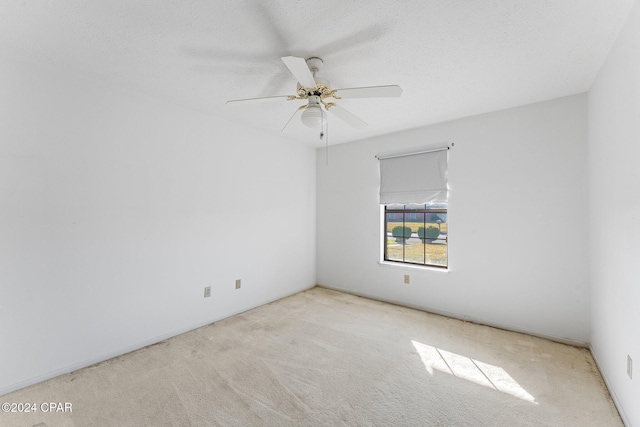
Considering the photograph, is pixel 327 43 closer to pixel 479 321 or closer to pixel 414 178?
pixel 414 178

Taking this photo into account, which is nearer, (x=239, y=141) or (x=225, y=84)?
(x=225, y=84)

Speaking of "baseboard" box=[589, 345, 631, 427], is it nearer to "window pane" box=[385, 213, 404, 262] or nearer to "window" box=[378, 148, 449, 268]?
"window" box=[378, 148, 449, 268]

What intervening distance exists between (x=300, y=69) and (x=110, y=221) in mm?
2203

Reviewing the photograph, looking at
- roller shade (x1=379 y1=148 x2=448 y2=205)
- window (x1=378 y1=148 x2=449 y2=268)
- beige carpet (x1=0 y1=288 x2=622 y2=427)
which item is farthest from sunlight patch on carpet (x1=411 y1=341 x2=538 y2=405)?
roller shade (x1=379 y1=148 x2=448 y2=205)

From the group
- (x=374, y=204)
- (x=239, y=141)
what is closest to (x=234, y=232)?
(x=239, y=141)

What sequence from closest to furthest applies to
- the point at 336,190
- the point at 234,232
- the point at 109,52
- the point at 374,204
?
the point at 109,52 → the point at 234,232 → the point at 374,204 → the point at 336,190

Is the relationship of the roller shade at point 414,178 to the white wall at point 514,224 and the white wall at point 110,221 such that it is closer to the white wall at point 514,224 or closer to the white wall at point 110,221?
the white wall at point 514,224

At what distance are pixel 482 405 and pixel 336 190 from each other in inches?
131

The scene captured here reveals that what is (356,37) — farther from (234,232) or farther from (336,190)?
(336,190)

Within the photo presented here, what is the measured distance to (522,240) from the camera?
2.97 meters

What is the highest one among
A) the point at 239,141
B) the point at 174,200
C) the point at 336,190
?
the point at 239,141

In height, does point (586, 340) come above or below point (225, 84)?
below

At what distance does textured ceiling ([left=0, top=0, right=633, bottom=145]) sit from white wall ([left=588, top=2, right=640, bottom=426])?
257 mm

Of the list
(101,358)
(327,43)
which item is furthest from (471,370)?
(101,358)
